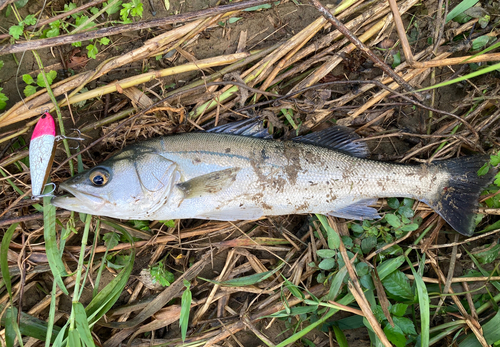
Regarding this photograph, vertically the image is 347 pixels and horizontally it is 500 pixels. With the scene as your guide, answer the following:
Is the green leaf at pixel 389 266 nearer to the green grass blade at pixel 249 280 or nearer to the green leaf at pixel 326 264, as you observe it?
the green leaf at pixel 326 264

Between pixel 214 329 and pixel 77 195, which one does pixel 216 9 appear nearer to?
pixel 77 195

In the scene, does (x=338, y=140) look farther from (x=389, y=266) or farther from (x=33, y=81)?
(x=33, y=81)

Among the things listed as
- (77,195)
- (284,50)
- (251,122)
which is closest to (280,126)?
(251,122)

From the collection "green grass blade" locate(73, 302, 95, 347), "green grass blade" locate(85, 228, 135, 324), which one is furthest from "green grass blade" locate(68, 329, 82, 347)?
"green grass blade" locate(85, 228, 135, 324)

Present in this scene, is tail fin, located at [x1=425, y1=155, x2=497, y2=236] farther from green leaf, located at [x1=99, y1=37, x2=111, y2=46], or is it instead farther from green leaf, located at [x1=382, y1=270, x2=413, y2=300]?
green leaf, located at [x1=99, y1=37, x2=111, y2=46]

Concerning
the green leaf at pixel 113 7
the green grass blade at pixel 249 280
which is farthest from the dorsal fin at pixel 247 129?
the green leaf at pixel 113 7

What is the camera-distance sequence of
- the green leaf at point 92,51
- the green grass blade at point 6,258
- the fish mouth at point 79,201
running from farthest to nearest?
the green leaf at point 92,51 → the green grass blade at point 6,258 → the fish mouth at point 79,201

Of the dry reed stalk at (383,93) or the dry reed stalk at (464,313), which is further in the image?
the dry reed stalk at (383,93)
